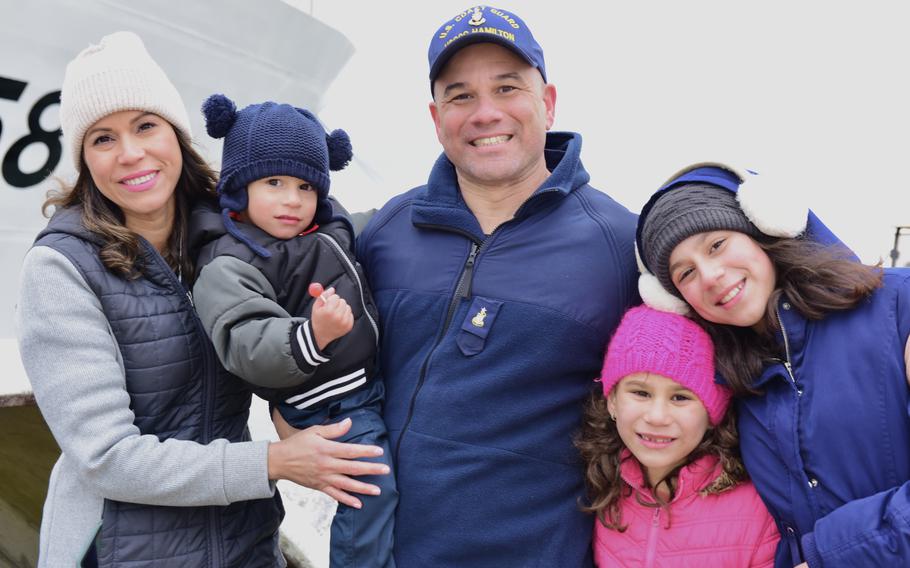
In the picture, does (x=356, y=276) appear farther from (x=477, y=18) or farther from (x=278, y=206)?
(x=477, y=18)

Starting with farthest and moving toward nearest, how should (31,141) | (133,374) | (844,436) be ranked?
(31,141) < (133,374) < (844,436)

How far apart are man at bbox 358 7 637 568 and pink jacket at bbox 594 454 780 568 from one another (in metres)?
0.13

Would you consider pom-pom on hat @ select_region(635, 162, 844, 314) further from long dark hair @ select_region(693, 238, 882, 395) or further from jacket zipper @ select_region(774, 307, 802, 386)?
jacket zipper @ select_region(774, 307, 802, 386)

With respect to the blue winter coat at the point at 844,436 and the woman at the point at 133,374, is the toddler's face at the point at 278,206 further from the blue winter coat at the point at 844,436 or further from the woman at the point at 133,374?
the blue winter coat at the point at 844,436

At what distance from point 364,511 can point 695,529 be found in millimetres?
805

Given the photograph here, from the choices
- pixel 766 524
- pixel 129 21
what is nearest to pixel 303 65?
pixel 129 21

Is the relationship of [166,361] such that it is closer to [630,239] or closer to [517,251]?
[517,251]

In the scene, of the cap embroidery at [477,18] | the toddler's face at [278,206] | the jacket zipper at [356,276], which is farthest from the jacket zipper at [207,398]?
the cap embroidery at [477,18]

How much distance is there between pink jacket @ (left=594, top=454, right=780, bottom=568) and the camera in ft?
5.40

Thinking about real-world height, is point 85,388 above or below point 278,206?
below

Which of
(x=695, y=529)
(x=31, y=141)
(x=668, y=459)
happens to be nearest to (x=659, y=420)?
(x=668, y=459)

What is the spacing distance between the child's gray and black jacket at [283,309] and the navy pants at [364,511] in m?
0.04

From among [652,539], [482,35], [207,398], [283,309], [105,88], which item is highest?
[482,35]

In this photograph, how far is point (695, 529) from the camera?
5.53 ft
